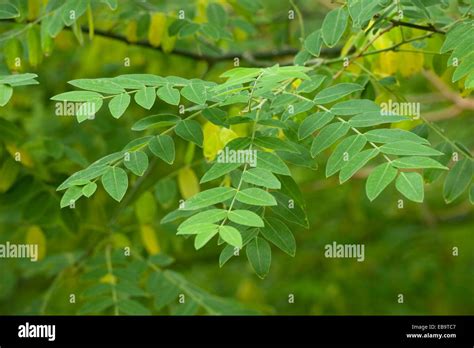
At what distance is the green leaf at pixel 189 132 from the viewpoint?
247 cm

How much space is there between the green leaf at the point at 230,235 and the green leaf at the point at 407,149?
1.51ft

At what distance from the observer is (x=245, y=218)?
2049 mm

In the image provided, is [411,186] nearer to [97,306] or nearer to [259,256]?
[259,256]

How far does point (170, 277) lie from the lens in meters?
3.63

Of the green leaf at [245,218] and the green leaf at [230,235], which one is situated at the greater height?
the green leaf at [245,218]

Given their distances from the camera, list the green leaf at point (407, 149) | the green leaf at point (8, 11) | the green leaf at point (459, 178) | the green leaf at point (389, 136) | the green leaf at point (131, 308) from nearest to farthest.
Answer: the green leaf at point (407, 149) → the green leaf at point (389, 136) → the green leaf at point (459, 178) → the green leaf at point (8, 11) → the green leaf at point (131, 308)

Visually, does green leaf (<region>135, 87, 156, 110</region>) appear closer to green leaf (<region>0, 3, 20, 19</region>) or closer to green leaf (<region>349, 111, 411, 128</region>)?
green leaf (<region>349, 111, 411, 128</region>)

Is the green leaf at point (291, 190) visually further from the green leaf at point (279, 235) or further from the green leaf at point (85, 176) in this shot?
the green leaf at point (85, 176)

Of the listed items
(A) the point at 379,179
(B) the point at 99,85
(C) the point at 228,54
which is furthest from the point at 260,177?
(C) the point at 228,54

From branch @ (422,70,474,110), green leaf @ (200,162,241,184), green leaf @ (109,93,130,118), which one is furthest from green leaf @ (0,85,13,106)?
branch @ (422,70,474,110)

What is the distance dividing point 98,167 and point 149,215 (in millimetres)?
1401

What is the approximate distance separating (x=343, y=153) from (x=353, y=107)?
211 mm

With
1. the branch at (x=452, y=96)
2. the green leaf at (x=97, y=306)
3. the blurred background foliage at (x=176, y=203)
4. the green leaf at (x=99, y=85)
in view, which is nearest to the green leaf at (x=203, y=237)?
the green leaf at (x=99, y=85)
